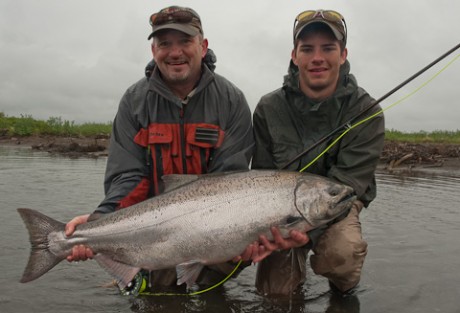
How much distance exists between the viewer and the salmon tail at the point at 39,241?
385 cm

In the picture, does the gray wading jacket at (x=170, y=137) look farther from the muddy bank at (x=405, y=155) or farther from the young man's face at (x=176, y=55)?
the muddy bank at (x=405, y=155)

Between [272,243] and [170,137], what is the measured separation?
5.02 ft

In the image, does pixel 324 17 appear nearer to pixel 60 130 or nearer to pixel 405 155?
pixel 405 155

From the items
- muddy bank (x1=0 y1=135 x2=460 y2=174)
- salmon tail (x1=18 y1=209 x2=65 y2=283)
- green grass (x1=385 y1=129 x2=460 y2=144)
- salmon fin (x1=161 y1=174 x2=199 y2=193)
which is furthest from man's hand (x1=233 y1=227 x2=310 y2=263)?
green grass (x1=385 y1=129 x2=460 y2=144)

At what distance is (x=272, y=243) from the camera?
12.9ft

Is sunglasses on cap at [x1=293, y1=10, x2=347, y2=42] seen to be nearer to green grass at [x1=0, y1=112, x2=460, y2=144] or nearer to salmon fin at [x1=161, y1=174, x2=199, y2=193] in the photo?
salmon fin at [x1=161, y1=174, x2=199, y2=193]

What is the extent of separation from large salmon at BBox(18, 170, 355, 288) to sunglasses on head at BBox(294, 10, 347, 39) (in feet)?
5.58

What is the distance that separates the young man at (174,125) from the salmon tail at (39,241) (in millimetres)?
787

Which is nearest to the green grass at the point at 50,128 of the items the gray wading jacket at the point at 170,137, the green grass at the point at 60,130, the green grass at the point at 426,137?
the green grass at the point at 60,130

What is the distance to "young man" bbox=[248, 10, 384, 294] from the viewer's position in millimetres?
4375

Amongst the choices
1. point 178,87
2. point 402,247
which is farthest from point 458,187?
point 178,87

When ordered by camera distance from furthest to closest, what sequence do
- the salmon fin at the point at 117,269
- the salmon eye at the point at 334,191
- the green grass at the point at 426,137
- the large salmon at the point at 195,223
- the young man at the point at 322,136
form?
the green grass at the point at 426,137, the young man at the point at 322,136, the salmon fin at the point at 117,269, the salmon eye at the point at 334,191, the large salmon at the point at 195,223

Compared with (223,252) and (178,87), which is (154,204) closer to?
(223,252)

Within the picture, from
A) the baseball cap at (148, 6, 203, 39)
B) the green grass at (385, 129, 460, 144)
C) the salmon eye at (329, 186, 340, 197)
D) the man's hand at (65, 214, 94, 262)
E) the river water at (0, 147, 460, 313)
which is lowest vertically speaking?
the river water at (0, 147, 460, 313)
